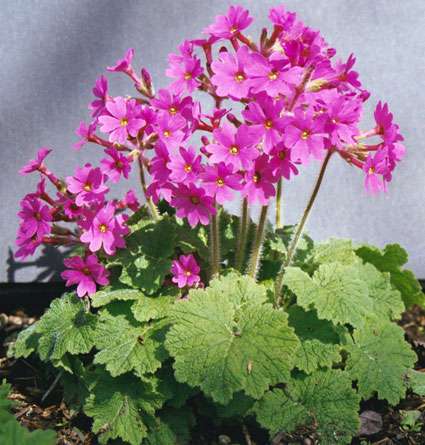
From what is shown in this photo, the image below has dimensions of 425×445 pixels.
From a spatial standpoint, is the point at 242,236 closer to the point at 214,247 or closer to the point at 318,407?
the point at 214,247

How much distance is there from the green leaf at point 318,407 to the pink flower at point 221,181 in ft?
2.33

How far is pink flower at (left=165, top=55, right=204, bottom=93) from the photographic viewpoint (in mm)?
2377

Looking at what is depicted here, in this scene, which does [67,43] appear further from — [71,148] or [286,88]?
[286,88]

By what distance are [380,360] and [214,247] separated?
27.6 inches

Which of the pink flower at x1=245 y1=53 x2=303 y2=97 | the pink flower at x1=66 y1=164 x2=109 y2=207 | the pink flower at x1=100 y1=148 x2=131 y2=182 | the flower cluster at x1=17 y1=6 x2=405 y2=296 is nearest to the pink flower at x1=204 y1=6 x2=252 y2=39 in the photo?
the flower cluster at x1=17 y1=6 x2=405 y2=296

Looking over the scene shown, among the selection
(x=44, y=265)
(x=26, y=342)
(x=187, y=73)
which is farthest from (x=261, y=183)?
(x=44, y=265)

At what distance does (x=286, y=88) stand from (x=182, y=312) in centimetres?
79

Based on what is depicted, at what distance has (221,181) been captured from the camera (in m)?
2.29

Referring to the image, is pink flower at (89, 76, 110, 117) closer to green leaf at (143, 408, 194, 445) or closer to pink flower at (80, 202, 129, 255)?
pink flower at (80, 202, 129, 255)

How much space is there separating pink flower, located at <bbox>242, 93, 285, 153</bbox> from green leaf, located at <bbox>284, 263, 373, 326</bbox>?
1.76 feet

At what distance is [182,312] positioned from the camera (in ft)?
7.97

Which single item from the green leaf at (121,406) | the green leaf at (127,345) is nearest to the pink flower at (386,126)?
the green leaf at (127,345)

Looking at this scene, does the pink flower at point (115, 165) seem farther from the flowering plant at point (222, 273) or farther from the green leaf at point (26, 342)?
the green leaf at point (26, 342)

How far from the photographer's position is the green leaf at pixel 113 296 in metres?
2.56
